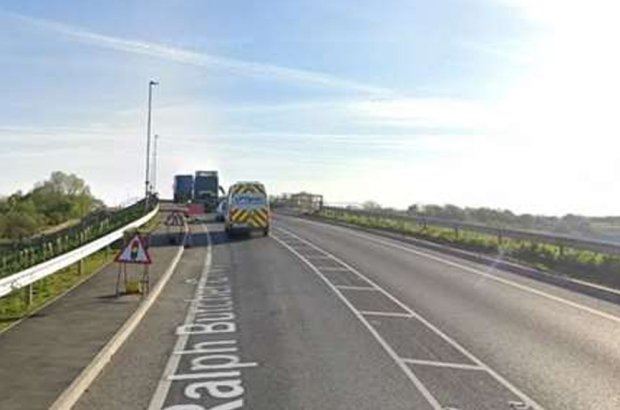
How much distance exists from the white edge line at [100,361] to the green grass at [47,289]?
182 cm

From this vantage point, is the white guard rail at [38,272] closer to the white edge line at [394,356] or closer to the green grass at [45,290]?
the green grass at [45,290]

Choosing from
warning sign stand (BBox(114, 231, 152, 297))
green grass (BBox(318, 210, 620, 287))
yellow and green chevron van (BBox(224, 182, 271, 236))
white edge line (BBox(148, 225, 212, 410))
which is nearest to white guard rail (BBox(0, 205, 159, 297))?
warning sign stand (BBox(114, 231, 152, 297))

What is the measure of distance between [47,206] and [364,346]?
91605mm

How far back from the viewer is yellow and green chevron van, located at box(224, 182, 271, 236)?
42219 millimetres

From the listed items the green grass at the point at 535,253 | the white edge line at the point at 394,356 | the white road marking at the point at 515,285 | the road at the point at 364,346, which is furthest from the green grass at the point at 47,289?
the green grass at the point at 535,253

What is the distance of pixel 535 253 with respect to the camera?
98.2 ft

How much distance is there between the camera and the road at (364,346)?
9.65 meters

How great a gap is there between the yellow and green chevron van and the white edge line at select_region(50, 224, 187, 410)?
77.0 feet

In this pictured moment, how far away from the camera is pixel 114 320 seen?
1466cm

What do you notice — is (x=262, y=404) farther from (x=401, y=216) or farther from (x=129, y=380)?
(x=401, y=216)

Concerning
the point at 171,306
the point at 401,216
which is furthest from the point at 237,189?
the point at 171,306

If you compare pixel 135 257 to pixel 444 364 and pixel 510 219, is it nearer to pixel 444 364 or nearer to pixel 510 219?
pixel 444 364

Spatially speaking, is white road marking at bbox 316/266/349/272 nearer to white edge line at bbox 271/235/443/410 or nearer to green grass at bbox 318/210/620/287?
white edge line at bbox 271/235/443/410

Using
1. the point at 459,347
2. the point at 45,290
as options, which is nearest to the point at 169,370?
the point at 459,347
